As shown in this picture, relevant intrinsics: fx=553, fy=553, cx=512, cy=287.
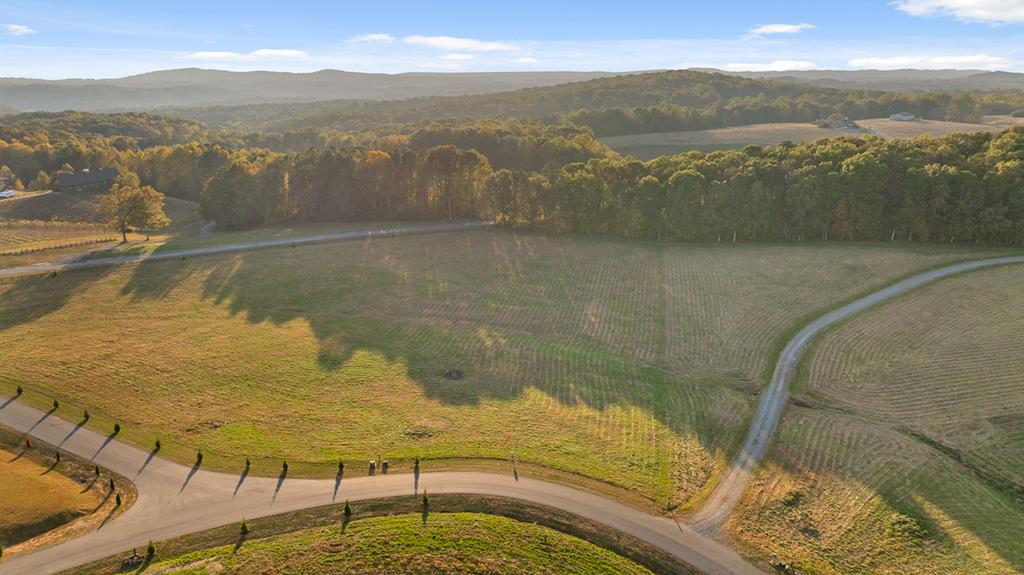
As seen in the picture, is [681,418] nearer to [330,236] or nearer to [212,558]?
[212,558]

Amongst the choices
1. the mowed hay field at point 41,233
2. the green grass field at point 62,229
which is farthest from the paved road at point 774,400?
the mowed hay field at point 41,233

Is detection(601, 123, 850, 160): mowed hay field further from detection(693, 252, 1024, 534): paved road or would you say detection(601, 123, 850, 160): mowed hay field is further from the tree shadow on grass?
the tree shadow on grass

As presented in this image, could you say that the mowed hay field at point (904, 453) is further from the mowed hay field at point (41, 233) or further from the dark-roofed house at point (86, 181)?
the dark-roofed house at point (86, 181)

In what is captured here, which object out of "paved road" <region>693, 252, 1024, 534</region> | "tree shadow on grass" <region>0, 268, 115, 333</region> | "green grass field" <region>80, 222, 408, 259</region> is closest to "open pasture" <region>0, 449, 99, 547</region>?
"tree shadow on grass" <region>0, 268, 115, 333</region>

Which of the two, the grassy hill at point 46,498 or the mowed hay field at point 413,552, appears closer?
the mowed hay field at point 413,552

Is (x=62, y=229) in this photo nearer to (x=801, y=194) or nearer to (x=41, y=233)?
(x=41, y=233)

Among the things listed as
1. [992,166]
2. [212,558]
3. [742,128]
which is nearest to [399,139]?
[742,128]
